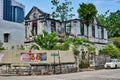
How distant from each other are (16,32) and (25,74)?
8.94m

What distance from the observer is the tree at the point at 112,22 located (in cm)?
7856

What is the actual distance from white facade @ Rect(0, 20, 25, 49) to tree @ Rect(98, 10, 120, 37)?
130 ft

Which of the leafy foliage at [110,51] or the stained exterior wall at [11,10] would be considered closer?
the stained exterior wall at [11,10]

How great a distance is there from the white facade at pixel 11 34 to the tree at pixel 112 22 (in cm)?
3962

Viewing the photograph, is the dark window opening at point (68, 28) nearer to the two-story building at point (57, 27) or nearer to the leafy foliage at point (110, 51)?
the two-story building at point (57, 27)

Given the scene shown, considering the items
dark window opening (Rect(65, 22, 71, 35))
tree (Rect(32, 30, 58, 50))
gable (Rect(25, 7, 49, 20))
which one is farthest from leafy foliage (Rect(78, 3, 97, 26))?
tree (Rect(32, 30, 58, 50))

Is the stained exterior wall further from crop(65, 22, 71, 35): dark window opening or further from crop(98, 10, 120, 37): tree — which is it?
crop(98, 10, 120, 37): tree

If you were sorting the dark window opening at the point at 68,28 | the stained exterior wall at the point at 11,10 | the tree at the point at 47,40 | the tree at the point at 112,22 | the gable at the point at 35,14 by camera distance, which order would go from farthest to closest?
the tree at the point at 112,22 → the dark window opening at the point at 68,28 → the gable at the point at 35,14 → the tree at the point at 47,40 → the stained exterior wall at the point at 11,10

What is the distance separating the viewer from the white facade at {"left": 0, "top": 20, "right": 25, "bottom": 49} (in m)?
38.6

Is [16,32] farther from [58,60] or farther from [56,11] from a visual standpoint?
[56,11]

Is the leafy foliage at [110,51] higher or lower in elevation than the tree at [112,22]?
lower

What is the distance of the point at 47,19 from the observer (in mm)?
46375

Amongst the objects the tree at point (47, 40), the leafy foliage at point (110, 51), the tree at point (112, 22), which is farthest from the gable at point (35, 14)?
the tree at point (112, 22)

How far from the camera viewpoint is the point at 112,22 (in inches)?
3305
